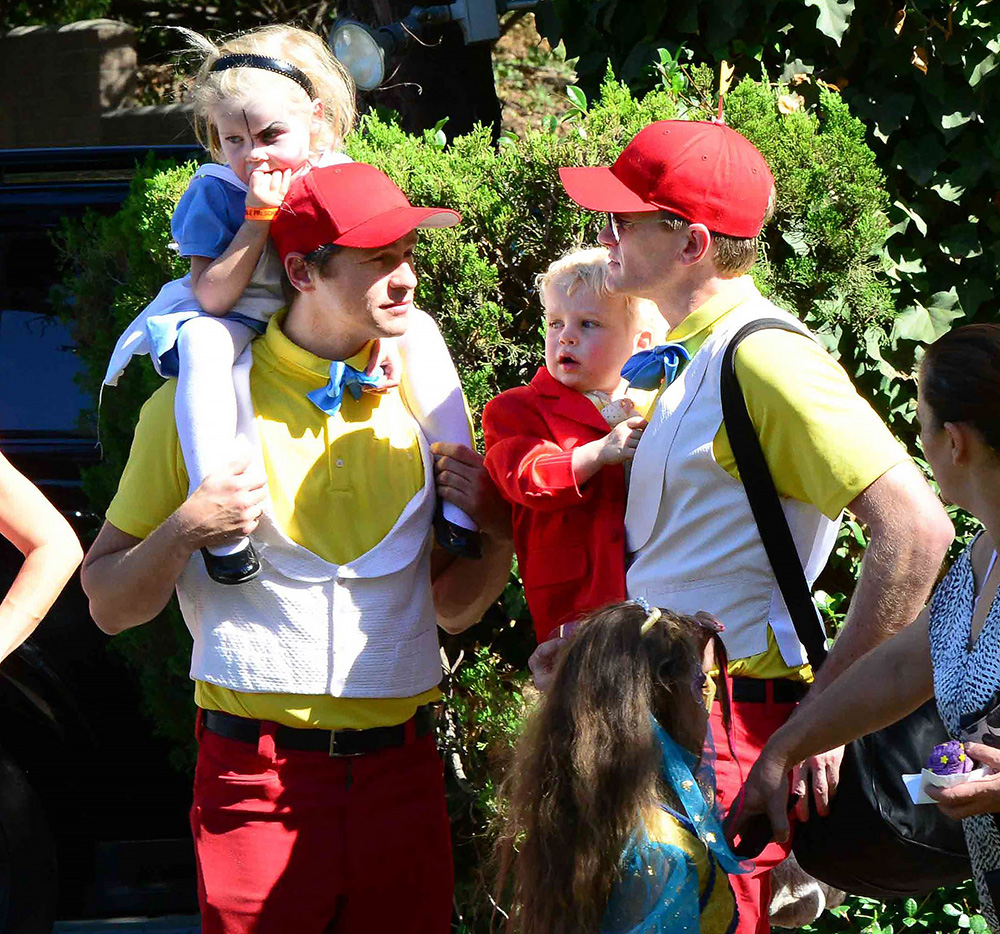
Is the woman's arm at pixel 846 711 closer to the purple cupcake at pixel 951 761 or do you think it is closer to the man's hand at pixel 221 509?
the purple cupcake at pixel 951 761

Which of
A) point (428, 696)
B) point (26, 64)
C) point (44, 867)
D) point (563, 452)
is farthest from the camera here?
point (26, 64)

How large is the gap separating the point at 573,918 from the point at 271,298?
149 cm

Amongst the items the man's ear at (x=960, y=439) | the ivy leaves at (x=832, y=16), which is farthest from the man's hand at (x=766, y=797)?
the ivy leaves at (x=832, y=16)

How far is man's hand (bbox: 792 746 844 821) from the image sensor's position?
2.60 meters

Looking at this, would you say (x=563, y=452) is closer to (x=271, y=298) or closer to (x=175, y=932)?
(x=271, y=298)

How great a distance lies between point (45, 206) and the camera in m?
4.74

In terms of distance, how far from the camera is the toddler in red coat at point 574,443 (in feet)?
9.12

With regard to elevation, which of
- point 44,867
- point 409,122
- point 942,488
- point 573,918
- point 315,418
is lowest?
point 44,867

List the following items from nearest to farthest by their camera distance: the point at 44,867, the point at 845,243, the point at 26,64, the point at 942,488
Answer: the point at 942,488 → the point at 845,243 → the point at 44,867 → the point at 26,64

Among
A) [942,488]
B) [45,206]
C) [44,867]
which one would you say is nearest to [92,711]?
[44,867]

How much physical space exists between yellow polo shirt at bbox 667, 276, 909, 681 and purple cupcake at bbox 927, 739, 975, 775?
18.3 inches

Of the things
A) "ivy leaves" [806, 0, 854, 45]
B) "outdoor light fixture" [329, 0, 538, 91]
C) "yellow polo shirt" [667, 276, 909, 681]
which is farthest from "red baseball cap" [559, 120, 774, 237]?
"outdoor light fixture" [329, 0, 538, 91]

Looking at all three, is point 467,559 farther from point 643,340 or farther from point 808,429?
point 808,429

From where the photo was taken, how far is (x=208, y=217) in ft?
10.4
